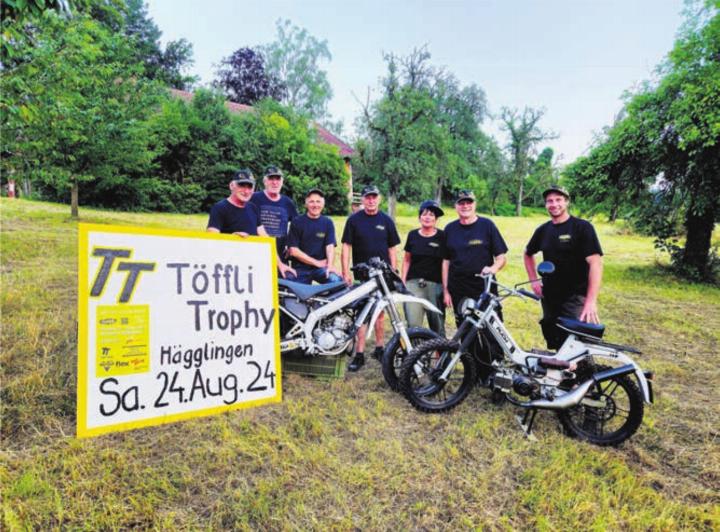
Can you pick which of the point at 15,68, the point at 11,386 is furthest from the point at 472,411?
the point at 15,68

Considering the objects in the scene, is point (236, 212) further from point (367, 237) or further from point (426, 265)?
point (426, 265)

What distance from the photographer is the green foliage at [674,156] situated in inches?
313

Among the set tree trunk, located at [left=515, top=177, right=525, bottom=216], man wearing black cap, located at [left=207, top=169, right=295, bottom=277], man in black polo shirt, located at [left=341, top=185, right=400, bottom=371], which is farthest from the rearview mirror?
tree trunk, located at [left=515, top=177, right=525, bottom=216]

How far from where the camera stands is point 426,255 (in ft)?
12.0

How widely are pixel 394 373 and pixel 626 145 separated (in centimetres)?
917

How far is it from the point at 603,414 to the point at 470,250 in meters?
1.51

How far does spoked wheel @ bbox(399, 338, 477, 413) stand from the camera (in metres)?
2.92

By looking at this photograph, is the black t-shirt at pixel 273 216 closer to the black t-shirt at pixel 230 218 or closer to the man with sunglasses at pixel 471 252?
the black t-shirt at pixel 230 218

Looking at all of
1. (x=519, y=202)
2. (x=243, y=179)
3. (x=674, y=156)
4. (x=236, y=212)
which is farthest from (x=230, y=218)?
(x=519, y=202)

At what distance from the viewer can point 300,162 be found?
20109mm

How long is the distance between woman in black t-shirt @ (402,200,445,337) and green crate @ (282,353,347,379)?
2.56ft

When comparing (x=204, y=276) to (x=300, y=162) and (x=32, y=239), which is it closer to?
(x=32, y=239)

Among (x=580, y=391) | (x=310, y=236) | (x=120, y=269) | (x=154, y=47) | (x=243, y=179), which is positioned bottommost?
(x=580, y=391)

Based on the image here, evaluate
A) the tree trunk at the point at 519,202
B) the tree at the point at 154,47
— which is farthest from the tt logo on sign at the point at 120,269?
the tree trunk at the point at 519,202
